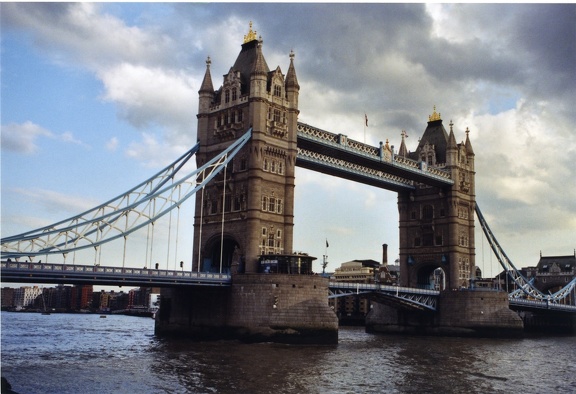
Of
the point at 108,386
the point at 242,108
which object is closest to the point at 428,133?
the point at 242,108

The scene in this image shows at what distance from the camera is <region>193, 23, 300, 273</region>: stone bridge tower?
2778 inches

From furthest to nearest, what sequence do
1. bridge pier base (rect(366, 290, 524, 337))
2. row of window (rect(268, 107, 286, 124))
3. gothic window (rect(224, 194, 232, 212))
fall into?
bridge pier base (rect(366, 290, 524, 337))
gothic window (rect(224, 194, 232, 212))
row of window (rect(268, 107, 286, 124))

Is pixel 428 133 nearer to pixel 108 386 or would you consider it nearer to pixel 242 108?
pixel 242 108

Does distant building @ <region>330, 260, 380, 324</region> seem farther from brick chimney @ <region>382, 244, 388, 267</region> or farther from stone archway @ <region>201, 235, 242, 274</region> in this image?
stone archway @ <region>201, 235, 242, 274</region>

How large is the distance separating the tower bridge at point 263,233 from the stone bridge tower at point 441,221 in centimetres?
25

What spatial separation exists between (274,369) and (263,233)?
28099 millimetres

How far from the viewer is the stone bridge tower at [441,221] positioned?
101 meters

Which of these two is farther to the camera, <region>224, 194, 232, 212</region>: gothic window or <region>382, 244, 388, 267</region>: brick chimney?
<region>382, 244, 388, 267</region>: brick chimney

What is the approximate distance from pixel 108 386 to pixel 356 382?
15.4 meters

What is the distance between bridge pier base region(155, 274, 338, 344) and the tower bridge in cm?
11

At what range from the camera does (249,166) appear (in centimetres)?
7081

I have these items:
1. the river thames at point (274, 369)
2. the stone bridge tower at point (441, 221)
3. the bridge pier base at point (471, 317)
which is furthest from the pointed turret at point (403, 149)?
the river thames at point (274, 369)

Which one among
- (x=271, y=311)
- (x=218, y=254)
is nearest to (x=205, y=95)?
(x=218, y=254)

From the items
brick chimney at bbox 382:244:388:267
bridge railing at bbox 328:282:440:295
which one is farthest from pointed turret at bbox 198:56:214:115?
brick chimney at bbox 382:244:388:267
